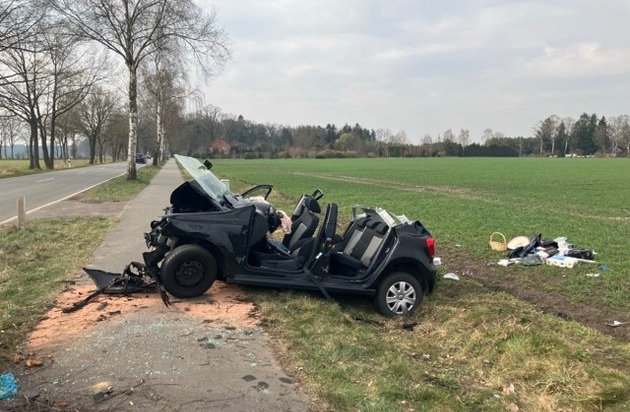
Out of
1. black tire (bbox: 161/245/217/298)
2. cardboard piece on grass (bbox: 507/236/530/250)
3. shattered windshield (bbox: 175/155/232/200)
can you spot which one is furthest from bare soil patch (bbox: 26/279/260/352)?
cardboard piece on grass (bbox: 507/236/530/250)

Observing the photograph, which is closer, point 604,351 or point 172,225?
point 604,351

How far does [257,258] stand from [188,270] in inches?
31.0

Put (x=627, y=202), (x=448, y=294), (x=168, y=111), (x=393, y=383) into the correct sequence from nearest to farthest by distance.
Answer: (x=393, y=383) → (x=448, y=294) → (x=627, y=202) → (x=168, y=111)

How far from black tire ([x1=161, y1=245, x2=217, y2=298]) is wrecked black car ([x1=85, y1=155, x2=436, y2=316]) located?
0.01 m

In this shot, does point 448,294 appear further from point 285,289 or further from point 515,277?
point 285,289

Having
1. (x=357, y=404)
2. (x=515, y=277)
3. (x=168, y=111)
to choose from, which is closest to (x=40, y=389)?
(x=357, y=404)

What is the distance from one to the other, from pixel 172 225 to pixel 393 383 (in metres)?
2.98

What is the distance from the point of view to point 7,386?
356 centimetres

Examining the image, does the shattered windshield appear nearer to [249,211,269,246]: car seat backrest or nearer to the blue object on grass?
[249,211,269,246]: car seat backrest

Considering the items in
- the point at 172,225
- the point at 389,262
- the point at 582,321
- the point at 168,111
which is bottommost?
the point at 582,321

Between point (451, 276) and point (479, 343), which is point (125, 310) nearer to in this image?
point (479, 343)

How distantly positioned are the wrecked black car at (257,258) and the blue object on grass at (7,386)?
1.97 meters

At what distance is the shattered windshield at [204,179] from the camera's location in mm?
6187

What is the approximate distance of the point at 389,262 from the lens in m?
5.90
